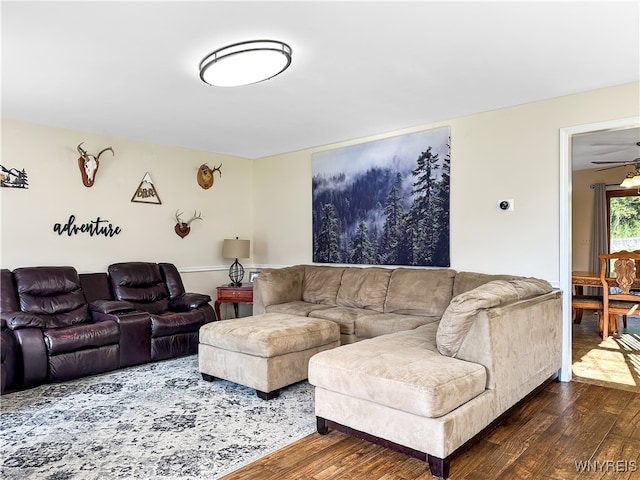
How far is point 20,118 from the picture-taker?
4215 mm

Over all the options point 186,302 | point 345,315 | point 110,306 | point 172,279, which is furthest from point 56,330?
point 345,315

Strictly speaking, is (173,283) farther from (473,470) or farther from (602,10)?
(602,10)

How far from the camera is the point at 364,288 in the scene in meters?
4.63

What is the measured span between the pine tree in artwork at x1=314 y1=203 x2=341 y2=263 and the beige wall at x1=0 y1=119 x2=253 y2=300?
135 cm

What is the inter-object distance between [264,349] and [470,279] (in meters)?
1.94

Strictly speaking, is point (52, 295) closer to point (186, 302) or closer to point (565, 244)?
point (186, 302)

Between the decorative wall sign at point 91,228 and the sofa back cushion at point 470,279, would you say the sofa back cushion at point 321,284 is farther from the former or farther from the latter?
the decorative wall sign at point 91,228

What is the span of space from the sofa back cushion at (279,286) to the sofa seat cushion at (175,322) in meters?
0.68

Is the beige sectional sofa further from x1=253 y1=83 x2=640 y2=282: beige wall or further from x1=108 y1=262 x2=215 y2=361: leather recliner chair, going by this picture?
x1=108 y1=262 x2=215 y2=361: leather recliner chair

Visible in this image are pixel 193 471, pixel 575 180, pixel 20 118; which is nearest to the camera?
pixel 193 471

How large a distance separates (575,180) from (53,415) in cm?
825

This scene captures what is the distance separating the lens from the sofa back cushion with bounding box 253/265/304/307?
4.80 m

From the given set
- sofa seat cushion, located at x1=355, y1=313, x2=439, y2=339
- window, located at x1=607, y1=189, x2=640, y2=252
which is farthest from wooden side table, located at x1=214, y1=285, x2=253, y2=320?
window, located at x1=607, y1=189, x2=640, y2=252

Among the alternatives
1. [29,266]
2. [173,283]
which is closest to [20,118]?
[29,266]
